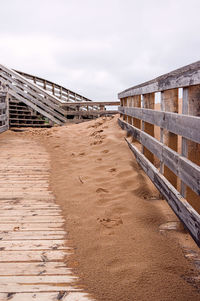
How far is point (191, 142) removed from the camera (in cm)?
293

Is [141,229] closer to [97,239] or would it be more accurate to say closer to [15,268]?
[97,239]

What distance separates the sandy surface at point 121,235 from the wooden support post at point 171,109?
0.35 meters

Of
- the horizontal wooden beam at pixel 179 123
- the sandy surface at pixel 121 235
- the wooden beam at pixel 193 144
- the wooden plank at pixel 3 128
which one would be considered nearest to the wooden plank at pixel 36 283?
the sandy surface at pixel 121 235

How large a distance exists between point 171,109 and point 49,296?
96.8 inches

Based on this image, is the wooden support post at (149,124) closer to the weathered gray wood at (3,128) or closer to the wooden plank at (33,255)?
the wooden plank at (33,255)

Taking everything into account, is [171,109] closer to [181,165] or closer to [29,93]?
[181,165]

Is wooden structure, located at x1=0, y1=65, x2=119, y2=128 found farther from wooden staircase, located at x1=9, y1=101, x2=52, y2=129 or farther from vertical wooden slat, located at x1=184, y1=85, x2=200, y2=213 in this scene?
vertical wooden slat, located at x1=184, y1=85, x2=200, y2=213

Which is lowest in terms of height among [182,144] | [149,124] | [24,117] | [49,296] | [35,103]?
[49,296]

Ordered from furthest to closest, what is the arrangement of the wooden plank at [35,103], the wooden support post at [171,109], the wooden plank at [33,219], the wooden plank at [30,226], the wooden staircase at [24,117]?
the wooden plank at [35,103]
the wooden staircase at [24,117]
the wooden support post at [171,109]
the wooden plank at [33,219]
the wooden plank at [30,226]

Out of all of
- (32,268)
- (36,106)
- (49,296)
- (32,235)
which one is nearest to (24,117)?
(36,106)

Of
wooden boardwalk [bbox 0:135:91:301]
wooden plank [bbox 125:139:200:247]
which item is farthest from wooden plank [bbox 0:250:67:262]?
wooden plank [bbox 125:139:200:247]

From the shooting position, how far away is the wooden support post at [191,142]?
278 centimetres

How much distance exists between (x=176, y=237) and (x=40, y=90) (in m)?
12.1

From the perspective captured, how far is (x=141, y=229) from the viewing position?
3148mm
